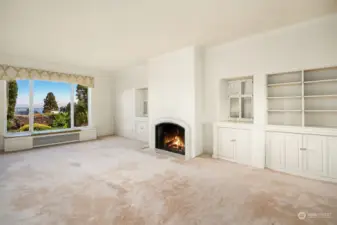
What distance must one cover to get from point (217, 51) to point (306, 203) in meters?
3.26

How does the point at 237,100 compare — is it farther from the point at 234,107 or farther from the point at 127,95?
the point at 127,95

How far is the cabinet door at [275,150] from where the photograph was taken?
3295 millimetres

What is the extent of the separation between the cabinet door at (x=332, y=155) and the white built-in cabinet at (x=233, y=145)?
1212mm

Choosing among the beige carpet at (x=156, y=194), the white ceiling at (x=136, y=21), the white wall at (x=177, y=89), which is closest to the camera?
the beige carpet at (x=156, y=194)

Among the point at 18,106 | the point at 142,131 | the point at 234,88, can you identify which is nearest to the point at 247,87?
the point at 234,88

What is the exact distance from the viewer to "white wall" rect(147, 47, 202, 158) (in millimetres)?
4152

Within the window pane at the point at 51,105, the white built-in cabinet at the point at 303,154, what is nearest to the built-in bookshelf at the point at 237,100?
the white built-in cabinet at the point at 303,154

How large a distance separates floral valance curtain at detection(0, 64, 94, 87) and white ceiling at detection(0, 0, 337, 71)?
62cm

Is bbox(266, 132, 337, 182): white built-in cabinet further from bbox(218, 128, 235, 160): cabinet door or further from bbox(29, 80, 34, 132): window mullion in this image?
bbox(29, 80, 34, 132): window mullion

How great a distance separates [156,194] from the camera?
2445mm

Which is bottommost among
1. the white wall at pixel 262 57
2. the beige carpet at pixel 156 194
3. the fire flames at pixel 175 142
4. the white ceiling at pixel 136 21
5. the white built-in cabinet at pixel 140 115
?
the beige carpet at pixel 156 194

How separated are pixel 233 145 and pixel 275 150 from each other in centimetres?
79

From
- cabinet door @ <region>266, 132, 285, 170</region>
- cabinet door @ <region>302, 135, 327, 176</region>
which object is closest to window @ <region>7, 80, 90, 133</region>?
cabinet door @ <region>266, 132, 285, 170</region>

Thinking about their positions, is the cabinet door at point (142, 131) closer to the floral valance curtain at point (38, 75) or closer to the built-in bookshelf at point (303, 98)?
the floral valance curtain at point (38, 75)
